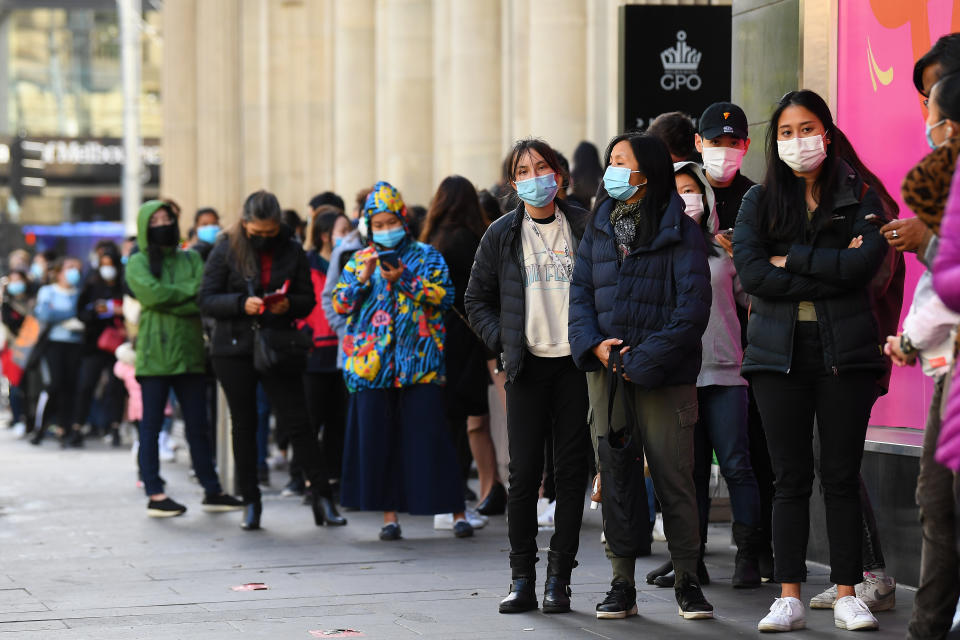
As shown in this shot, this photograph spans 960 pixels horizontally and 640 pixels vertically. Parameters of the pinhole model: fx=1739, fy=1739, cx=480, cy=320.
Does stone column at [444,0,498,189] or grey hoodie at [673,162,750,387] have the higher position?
stone column at [444,0,498,189]

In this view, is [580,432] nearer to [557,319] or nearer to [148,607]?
[557,319]

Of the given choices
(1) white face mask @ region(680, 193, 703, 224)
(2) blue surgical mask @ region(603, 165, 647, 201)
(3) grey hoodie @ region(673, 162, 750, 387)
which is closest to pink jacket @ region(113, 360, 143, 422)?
(3) grey hoodie @ region(673, 162, 750, 387)

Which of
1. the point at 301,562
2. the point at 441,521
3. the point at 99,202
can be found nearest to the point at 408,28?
the point at 441,521

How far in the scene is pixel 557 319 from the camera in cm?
759

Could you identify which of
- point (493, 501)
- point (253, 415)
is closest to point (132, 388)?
point (253, 415)

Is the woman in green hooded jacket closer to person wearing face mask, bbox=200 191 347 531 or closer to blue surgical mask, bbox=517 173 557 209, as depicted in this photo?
person wearing face mask, bbox=200 191 347 531

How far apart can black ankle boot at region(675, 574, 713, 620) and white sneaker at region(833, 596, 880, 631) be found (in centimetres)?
55

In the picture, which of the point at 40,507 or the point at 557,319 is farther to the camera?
the point at 40,507

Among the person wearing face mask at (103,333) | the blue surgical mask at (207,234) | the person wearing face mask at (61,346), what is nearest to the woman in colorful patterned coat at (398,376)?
the blue surgical mask at (207,234)

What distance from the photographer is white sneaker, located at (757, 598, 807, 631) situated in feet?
22.2

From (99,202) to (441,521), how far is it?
61.5 meters

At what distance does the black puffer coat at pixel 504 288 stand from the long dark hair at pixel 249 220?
2.90 meters

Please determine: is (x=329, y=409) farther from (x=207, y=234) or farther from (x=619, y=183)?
(x=619, y=183)

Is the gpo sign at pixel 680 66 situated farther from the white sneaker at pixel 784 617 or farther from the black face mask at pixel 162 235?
the white sneaker at pixel 784 617
